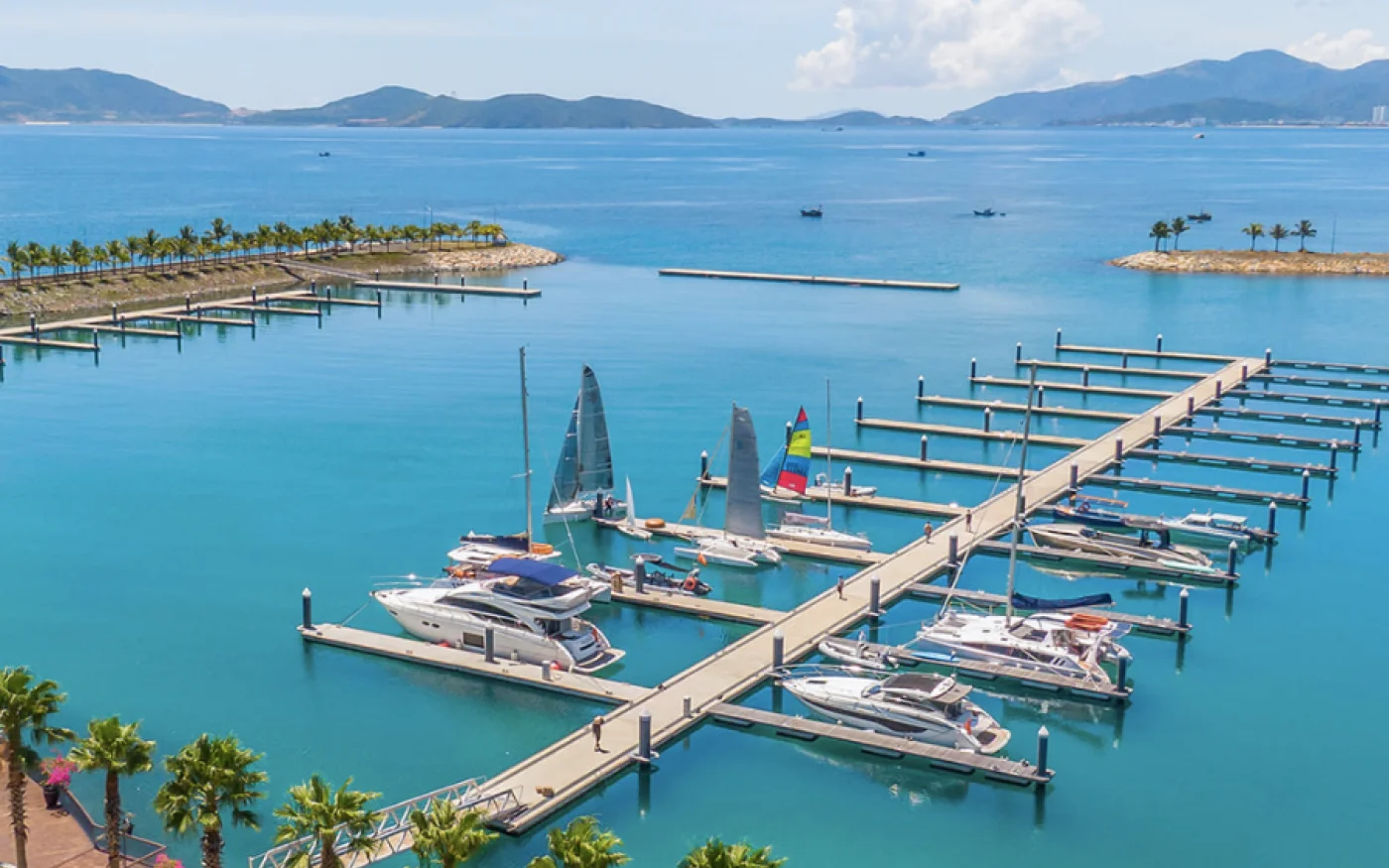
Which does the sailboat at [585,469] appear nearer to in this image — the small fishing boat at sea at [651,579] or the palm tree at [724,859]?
the small fishing boat at sea at [651,579]

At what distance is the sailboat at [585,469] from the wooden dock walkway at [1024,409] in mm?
28445

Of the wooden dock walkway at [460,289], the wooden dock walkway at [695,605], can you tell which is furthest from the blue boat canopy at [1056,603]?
the wooden dock walkway at [460,289]

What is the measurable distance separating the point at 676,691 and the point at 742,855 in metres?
21.1

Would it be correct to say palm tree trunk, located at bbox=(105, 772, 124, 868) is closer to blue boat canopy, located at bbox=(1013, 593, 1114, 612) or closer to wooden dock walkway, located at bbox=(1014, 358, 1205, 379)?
blue boat canopy, located at bbox=(1013, 593, 1114, 612)

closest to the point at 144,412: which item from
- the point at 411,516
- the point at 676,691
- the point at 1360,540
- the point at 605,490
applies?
the point at 411,516

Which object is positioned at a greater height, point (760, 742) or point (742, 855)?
point (742, 855)

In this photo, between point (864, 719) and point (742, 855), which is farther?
point (864, 719)

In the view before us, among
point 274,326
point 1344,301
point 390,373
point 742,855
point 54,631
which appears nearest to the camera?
point 742,855

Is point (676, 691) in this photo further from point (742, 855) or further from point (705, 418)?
point (705, 418)

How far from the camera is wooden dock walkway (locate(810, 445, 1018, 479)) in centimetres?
7569

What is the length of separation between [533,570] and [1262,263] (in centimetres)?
13216

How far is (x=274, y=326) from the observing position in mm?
122750

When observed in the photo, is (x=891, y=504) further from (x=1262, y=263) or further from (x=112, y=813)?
(x=1262, y=263)

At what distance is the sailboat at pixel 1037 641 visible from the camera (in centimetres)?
4847
